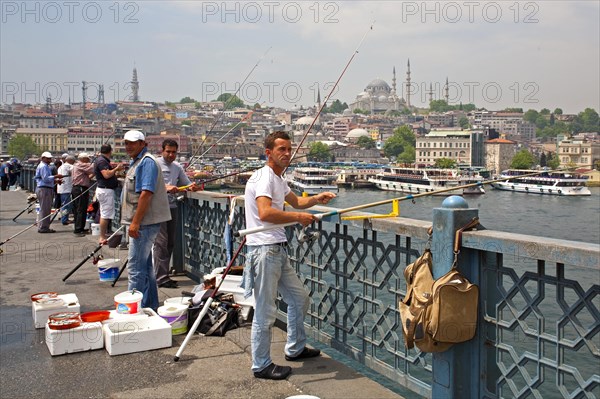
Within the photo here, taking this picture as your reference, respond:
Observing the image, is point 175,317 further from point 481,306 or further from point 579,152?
point 579,152

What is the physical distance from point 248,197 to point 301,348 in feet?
3.75

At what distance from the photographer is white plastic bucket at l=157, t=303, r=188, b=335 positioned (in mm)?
5246

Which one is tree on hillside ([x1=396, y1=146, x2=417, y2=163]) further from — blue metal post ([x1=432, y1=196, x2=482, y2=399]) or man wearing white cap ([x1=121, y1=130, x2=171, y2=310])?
blue metal post ([x1=432, y1=196, x2=482, y2=399])

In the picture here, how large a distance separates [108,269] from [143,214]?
2.10m

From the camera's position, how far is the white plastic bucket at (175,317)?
5.25 metres

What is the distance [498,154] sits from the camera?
5659 inches

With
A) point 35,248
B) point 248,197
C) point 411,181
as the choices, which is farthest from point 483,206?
point 248,197

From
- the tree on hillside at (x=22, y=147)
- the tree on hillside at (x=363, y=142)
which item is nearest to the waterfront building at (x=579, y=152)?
the tree on hillside at (x=22, y=147)

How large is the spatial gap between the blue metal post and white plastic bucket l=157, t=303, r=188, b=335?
2.44 m

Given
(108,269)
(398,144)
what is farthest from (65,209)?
(398,144)

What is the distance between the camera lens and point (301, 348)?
4.55 m

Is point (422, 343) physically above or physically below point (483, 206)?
above

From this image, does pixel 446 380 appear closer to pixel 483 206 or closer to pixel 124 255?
pixel 124 255

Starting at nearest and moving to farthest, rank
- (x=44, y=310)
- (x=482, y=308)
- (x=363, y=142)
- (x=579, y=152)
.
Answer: (x=482, y=308), (x=44, y=310), (x=363, y=142), (x=579, y=152)
